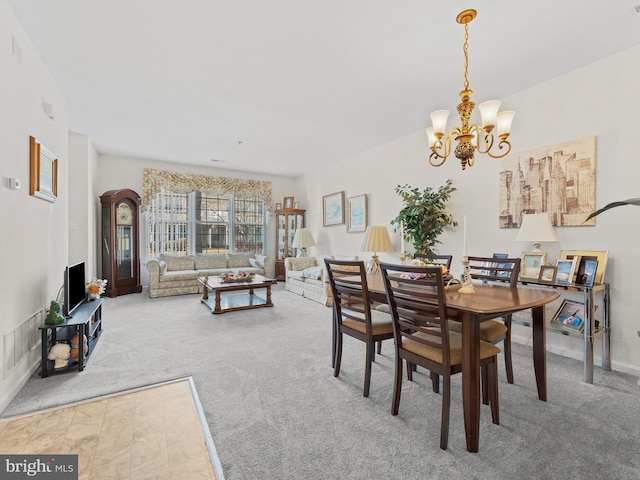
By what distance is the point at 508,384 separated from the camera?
7.78 feet

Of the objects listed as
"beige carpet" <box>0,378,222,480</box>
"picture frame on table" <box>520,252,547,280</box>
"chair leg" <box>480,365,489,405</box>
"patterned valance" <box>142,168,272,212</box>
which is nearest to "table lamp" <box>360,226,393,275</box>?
"picture frame on table" <box>520,252,547,280</box>

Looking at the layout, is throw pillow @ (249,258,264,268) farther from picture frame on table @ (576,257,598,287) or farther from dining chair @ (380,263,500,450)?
picture frame on table @ (576,257,598,287)

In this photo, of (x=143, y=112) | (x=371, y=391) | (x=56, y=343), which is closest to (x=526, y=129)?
(x=371, y=391)

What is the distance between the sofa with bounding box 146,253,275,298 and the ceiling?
2.54 metres

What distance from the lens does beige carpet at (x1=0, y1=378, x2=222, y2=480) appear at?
151 centimetres

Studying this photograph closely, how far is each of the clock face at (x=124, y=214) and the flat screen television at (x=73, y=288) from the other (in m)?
2.80

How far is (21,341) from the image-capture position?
7.73ft

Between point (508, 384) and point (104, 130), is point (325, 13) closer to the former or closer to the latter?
point (508, 384)

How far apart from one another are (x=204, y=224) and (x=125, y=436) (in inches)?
224

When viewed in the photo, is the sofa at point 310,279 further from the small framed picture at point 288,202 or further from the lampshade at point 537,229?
the lampshade at point 537,229

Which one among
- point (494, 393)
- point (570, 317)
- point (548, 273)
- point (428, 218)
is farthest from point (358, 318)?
point (428, 218)

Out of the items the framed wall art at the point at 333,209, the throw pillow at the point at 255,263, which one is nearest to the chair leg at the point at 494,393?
the framed wall art at the point at 333,209

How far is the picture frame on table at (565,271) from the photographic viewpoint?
2635 mm

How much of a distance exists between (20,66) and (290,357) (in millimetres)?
3113
